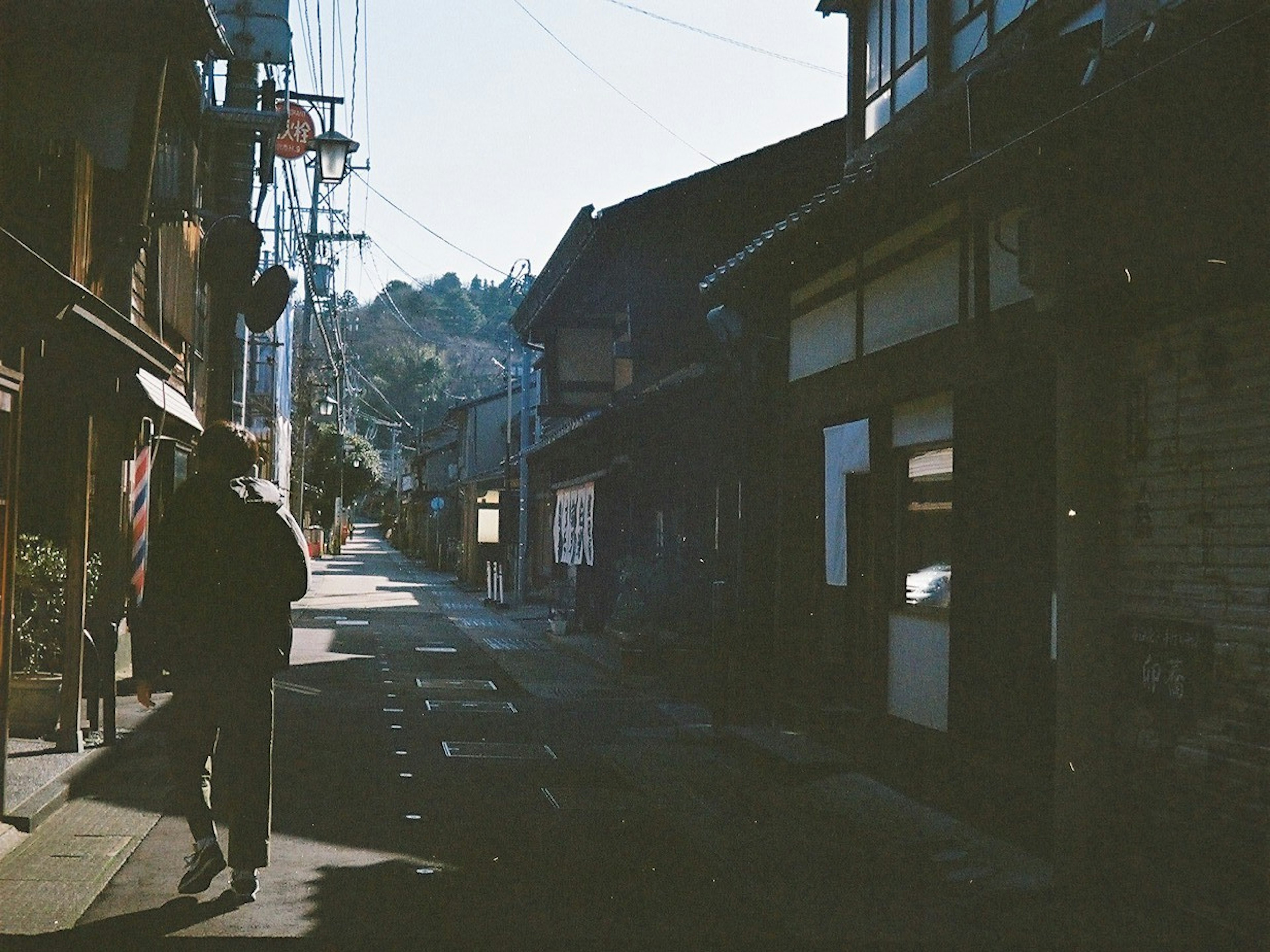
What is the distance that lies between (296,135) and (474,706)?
1639 centimetres

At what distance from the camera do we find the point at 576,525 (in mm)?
28125

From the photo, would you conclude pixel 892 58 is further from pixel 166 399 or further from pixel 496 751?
pixel 166 399

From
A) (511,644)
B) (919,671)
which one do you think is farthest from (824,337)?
(511,644)

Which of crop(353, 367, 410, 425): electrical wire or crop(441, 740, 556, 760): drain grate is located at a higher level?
crop(353, 367, 410, 425): electrical wire

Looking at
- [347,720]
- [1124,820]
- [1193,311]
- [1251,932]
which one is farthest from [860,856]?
[347,720]

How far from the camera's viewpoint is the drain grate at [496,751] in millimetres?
12102

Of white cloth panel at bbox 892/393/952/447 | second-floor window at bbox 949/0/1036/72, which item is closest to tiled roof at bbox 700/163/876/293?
second-floor window at bbox 949/0/1036/72

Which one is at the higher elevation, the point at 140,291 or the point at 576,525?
the point at 140,291

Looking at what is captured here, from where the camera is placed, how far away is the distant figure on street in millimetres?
6656

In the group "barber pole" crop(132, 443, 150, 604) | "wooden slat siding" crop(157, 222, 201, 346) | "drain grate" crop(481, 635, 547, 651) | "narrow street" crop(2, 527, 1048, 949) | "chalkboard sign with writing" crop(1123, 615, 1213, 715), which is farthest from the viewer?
"drain grate" crop(481, 635, 547, 651)

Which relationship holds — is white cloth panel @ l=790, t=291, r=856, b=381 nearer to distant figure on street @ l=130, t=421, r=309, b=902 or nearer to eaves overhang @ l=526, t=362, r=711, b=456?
eaves overhang @ l=526, t=362, r=711, b=456

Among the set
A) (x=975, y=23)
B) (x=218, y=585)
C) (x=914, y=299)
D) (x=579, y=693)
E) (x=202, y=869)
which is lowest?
(x=579, y=693)

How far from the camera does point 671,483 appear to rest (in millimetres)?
23141

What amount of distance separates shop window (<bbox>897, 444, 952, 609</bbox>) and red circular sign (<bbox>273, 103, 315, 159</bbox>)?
1735 centimetres
